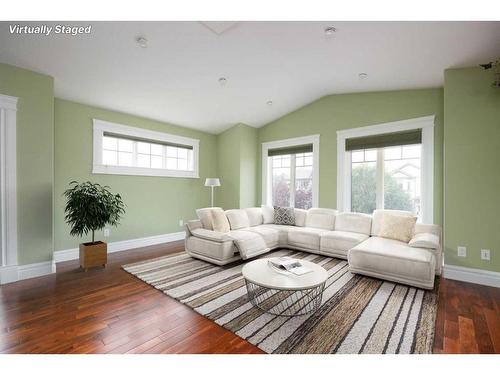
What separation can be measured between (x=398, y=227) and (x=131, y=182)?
455 centimetres

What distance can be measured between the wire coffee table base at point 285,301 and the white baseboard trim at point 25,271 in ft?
9.03

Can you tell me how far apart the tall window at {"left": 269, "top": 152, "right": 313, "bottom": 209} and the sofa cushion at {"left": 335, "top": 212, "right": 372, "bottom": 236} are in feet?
3.39

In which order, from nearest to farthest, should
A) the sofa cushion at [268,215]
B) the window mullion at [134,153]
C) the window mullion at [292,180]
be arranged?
the window mullion at [134,153] → the sofa cushion at [268,215] → the window mullion at [292,180]

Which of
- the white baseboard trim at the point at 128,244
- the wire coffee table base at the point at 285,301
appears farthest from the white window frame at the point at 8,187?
the wire coffee table base at the point at 285,301

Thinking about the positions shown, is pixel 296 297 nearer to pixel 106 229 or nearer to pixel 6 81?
pixel 106 229

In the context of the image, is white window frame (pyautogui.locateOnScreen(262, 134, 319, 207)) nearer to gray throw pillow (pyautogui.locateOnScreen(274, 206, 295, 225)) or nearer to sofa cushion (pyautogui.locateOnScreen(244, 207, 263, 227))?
gray throw pillow (pyautogui.locateOnScreen(274, 206, 295, 225))

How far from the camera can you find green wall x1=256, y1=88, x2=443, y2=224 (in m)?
3.72

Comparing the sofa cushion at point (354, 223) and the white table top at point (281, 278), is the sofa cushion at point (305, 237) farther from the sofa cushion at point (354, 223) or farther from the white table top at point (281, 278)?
the white table top at point (281, 278)

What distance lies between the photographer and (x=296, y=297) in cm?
250

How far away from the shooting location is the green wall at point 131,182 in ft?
12.1

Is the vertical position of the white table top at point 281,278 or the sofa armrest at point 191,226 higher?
the sofa armrest at point 191,226

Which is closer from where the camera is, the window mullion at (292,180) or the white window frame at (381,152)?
the white window frame at (381,152)

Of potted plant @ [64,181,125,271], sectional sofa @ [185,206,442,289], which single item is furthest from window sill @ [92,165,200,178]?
sectional sofa @ [185,206,442,289]

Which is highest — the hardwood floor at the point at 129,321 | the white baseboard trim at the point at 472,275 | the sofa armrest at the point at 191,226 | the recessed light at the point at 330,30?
the recessed light at the point at 330,30
